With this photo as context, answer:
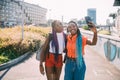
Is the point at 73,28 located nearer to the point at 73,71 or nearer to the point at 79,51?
the point at 79,51

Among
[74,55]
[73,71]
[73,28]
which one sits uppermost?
[73,28]

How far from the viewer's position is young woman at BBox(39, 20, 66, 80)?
225 inches

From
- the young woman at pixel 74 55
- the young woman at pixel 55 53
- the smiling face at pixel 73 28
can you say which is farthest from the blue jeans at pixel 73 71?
the smiling face at pixel 73 28

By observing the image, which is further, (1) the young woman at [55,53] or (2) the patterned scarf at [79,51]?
(1) the young woman at [55,53]

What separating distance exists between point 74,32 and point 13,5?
137 m

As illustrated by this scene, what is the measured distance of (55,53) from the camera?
18.8 feet

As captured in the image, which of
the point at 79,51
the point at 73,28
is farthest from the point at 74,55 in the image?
the point at 73,28

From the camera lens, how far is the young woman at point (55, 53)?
5719 millimetres

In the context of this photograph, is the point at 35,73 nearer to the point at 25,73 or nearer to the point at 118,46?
the point at 25,73

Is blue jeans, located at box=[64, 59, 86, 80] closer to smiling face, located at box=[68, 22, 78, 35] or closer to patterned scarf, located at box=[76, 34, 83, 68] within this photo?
patterned scarf, located at box=[76, 34, 83, 68]

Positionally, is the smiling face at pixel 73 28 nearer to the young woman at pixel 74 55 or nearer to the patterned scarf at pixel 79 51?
the young woman at pixel 74 55

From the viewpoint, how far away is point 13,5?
457 ft

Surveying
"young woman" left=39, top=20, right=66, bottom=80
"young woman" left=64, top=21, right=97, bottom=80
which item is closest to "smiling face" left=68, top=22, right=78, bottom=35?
"young woman" left=64, top=21, right=97, bottom=80

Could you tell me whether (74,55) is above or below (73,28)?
below
